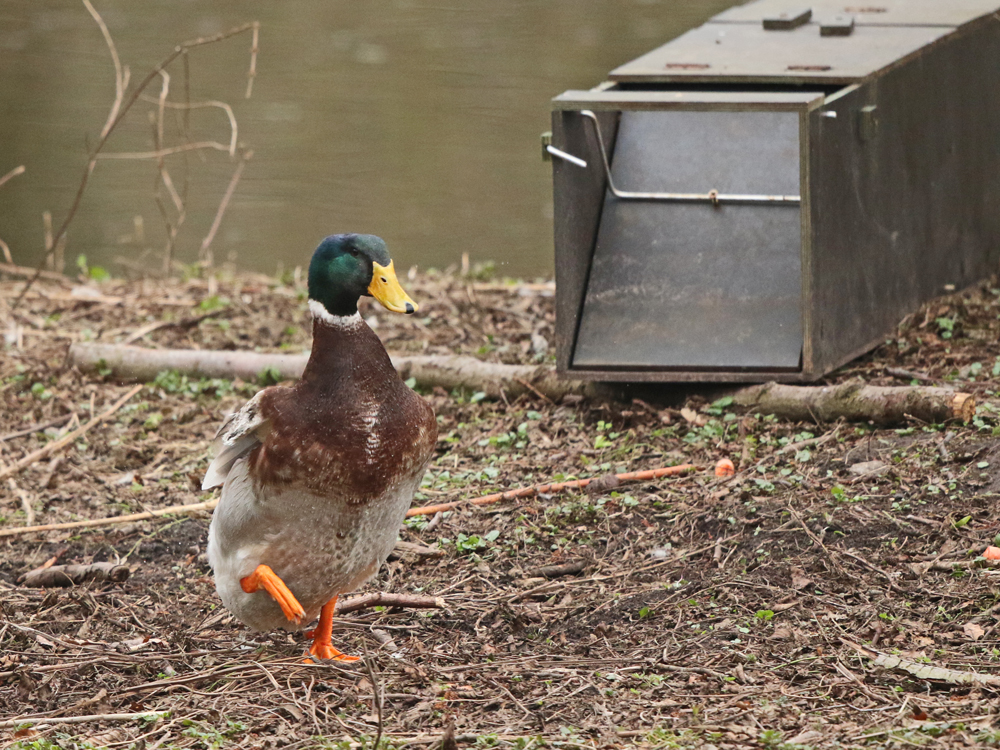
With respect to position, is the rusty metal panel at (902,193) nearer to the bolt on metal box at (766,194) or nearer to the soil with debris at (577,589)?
the bolt on metal box at (766,194)

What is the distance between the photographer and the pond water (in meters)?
10.5

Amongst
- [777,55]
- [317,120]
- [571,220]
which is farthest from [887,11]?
[317,120]

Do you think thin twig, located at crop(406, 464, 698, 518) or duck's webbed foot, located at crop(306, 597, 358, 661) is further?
thin twig, located at crop(406, 464, 698, 518)

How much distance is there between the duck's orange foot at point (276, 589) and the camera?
12.1 ft

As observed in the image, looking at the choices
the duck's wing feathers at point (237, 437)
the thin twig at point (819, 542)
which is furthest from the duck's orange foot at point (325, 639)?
the thin twig at point (819, 542)

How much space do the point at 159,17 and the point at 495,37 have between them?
370 centimetres

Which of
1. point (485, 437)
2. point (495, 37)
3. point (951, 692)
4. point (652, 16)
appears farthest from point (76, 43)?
point (951, 692)

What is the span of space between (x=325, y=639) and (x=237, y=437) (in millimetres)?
661

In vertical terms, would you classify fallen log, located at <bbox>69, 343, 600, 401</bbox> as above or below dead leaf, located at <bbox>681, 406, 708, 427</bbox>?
above

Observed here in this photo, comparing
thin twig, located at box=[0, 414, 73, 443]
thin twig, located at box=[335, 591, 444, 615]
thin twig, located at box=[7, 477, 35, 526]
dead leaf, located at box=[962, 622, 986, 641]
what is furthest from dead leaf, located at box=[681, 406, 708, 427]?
thin twig, located at box=[0, 414, 73, 443]

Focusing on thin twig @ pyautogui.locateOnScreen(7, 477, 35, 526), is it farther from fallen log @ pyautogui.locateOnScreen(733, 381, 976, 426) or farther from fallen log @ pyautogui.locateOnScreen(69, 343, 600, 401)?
fallen log @ pyautogui.locateOnScreen(733, 381, 976, 426)

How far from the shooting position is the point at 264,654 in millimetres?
3957

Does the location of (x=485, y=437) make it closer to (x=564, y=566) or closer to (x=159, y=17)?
(x=564, y=566)

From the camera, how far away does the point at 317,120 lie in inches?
507
